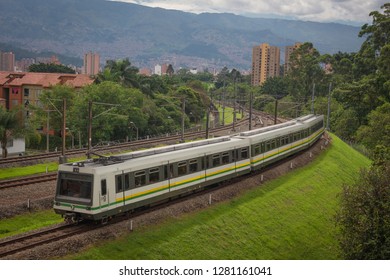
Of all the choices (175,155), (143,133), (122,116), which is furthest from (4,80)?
(175,155)

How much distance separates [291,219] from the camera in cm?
2834

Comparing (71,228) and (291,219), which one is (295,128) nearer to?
(291,219)

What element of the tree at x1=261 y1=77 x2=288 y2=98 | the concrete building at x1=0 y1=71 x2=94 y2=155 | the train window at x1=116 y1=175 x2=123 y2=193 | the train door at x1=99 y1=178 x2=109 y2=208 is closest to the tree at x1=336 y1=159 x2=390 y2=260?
the train window at x1=116 y1=175 x2=123 y2=193

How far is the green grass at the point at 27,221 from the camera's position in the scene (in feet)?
76.4

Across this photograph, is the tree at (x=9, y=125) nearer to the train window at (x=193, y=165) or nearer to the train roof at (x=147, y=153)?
the train roof at (x=147, y=153)

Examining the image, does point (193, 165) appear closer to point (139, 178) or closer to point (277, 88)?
point (139, 178)

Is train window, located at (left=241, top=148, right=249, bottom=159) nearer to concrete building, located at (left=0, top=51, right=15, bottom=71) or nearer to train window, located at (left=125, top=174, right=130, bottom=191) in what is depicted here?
train window, located at (left=125, top=174, right=130, bottom=191)

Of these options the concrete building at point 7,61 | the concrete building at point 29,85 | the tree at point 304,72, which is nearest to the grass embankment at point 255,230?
the concrete building at point 29,85

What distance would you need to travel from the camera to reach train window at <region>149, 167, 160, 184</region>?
2249cm

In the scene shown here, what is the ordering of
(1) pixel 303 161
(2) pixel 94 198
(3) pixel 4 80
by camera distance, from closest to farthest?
(2) pixel 94 198, (1) pixel 303 161, (3) pixel 4 80

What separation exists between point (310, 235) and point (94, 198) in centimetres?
1299

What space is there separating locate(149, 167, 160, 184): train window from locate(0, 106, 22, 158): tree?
74.8 feet

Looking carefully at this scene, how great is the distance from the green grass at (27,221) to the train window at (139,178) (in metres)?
4.17

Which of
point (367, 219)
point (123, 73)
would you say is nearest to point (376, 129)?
point (367, 219)
